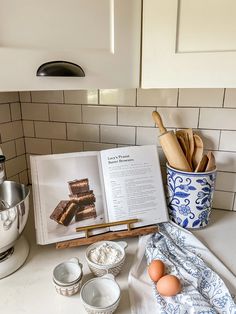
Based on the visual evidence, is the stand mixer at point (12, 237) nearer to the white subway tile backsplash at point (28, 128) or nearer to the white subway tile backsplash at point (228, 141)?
the white subway tile backsplash at point (28, 128)

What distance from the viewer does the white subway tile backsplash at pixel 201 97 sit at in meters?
0.87

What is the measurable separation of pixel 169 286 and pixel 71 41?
588 millimetres

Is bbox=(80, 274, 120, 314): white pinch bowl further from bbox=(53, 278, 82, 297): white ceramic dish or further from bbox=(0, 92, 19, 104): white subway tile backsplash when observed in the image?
bbox=(0, 92, 19, 104): white subway tile backsplash

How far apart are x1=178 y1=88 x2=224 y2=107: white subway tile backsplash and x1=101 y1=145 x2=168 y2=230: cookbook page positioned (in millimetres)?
239

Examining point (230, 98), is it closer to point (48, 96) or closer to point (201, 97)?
point (201, 97)

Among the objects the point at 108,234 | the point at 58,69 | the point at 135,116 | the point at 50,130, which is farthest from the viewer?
the point at 50,130

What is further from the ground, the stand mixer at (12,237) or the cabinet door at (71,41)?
the cabinet door at (71,41)

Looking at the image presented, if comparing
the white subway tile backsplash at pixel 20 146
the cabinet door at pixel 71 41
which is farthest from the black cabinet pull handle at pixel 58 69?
the white subway tile backsplash at pixel 20 146

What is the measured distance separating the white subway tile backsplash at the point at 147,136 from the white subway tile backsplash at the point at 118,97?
108mm

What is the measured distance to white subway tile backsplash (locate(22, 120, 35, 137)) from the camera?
1.08 meters

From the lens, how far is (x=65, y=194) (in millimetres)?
775

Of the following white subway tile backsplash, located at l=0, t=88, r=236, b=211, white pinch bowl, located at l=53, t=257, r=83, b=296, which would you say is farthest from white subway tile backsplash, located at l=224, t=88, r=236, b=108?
white pinch bowl, located at l=53, t=257, r=83, b=296

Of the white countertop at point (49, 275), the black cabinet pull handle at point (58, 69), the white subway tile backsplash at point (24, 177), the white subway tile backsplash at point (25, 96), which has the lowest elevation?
the white countertop at point (49, 275)

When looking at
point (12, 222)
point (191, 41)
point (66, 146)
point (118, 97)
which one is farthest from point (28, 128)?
point (191, 41)
